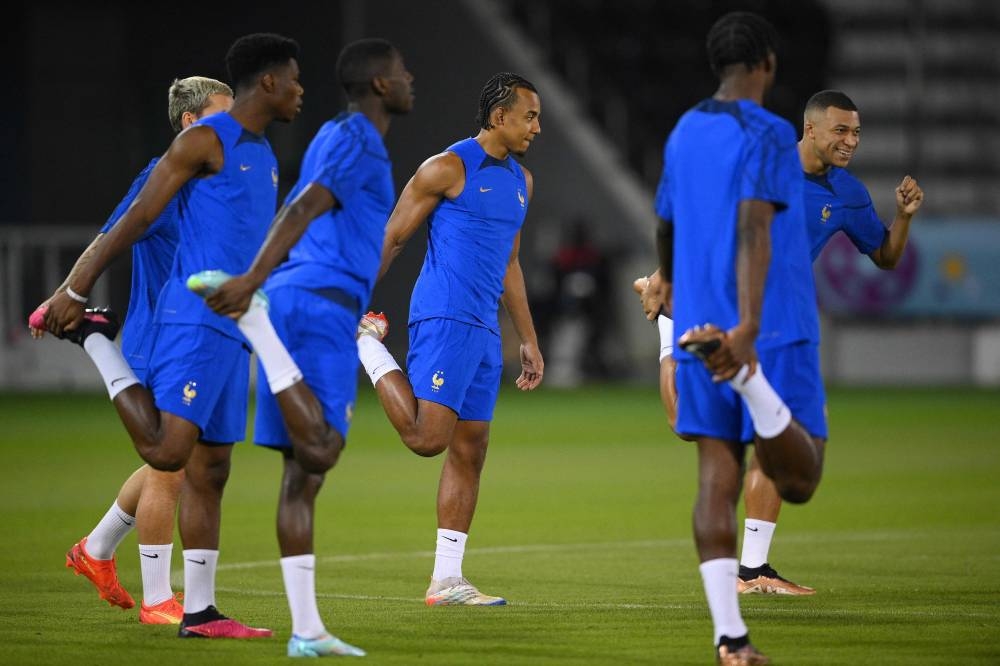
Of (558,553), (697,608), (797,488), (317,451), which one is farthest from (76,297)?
(558,553)

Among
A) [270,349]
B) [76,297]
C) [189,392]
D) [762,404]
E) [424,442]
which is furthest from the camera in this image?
[424,442]

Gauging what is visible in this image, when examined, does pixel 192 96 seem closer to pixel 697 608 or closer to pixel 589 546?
pixel 697 608

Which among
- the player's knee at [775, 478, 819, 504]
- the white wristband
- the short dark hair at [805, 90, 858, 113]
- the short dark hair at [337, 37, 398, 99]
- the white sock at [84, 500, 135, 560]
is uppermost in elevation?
the short dark hair at [805, 90, 858, 113]

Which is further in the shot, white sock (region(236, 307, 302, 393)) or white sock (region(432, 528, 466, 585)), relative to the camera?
white sock (region(432, 528, 466, 585))

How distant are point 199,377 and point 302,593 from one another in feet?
3.71

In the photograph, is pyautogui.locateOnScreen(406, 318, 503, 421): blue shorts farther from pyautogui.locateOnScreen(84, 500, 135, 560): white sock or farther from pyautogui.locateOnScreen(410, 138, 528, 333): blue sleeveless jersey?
pyautogui.locateOnScreen(84, 500, 135, 560): white sock

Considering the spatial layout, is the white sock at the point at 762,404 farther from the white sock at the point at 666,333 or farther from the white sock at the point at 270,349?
the white sock at the point at 666,333

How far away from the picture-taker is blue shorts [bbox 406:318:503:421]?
868 cm

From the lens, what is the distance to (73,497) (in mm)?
13586

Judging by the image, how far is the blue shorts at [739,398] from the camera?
21.2 ft

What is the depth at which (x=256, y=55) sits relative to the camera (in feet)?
22.8

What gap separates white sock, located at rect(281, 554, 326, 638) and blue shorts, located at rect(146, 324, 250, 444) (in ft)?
3.00

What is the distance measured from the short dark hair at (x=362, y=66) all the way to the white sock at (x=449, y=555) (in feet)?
9.37

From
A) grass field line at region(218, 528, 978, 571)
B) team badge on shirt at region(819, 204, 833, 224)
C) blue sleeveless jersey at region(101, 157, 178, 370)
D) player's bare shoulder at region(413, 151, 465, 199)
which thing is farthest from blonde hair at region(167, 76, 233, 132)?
team badge on shirt at region(819, 204, 833, 224)
